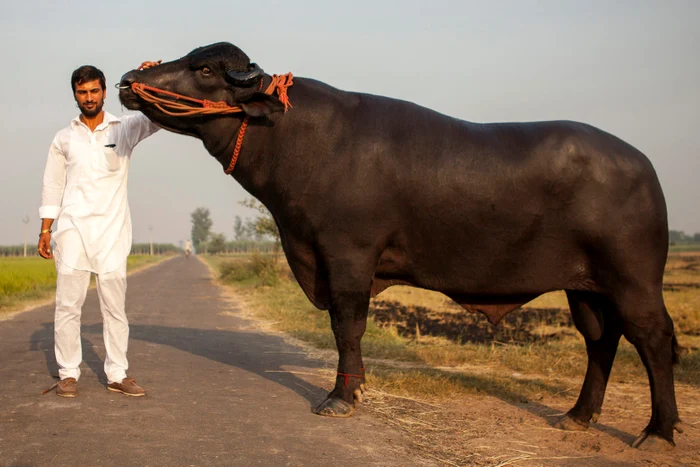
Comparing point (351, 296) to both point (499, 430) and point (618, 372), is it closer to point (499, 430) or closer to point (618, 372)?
point (499, 430)

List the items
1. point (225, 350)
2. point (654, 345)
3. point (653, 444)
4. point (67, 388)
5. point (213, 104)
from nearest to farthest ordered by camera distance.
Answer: point (653, 444) → point (654, 345) → point (213, 104) → point (67, 388) → point (225, 350)

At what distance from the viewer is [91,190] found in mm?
5086

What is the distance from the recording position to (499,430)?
4523 mm

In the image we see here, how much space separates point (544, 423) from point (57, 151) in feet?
14.1

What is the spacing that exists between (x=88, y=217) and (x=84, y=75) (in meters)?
1.09

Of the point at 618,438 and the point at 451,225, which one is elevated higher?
the point at 451,225

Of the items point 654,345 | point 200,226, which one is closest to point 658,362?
point 654,345

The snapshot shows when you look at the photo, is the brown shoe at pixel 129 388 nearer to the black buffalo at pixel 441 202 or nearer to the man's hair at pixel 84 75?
the black buffalo at pixel 441 202

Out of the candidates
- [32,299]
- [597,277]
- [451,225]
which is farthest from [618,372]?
[32,299]

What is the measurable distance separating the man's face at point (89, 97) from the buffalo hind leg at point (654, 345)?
4103mm

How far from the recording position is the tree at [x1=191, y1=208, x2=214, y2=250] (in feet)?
546

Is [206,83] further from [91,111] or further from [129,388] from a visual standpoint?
[129,388]

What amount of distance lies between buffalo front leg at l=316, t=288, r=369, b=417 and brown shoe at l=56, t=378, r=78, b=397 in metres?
1.80

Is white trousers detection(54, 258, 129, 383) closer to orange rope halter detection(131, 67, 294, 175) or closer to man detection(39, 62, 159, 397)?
man detection(39, 62, 159, 397)
